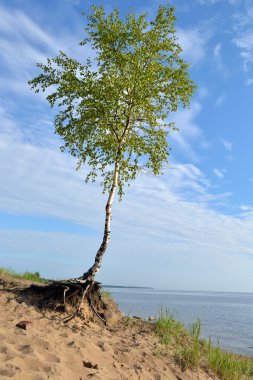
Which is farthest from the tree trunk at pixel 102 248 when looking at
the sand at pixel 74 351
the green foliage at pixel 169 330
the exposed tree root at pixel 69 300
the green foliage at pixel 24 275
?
the green foliage at pixel 24 275

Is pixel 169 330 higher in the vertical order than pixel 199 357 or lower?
higher

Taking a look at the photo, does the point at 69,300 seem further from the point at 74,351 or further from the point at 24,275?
the point at 24,275

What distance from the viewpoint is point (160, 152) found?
19.3 meters

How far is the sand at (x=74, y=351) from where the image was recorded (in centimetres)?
952

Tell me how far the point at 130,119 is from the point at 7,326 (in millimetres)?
10707

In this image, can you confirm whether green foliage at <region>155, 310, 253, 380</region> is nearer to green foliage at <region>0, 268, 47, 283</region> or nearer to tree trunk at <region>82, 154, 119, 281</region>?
tree trunk at <region>82, 154, 119, 281</region>

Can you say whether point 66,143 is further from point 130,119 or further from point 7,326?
point 7,326

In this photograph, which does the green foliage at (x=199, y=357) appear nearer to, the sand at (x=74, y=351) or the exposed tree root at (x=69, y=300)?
the sand at (x=74, y=351)

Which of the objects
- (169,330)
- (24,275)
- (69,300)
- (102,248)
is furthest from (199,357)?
(24,275)

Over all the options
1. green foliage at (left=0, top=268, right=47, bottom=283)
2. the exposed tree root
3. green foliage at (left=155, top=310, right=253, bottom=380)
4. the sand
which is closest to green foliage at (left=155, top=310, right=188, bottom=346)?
green foliage at (left=155, top=310, right=253, bottom=380)

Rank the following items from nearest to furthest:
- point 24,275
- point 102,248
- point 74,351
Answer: point 74,351 → point 102,248 → point 24,275

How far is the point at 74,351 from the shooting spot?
11.3 metres

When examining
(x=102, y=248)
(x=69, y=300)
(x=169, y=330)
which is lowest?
(x=169, y=330)

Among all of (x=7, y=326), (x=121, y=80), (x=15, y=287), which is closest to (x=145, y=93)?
(x=121, y=80)
